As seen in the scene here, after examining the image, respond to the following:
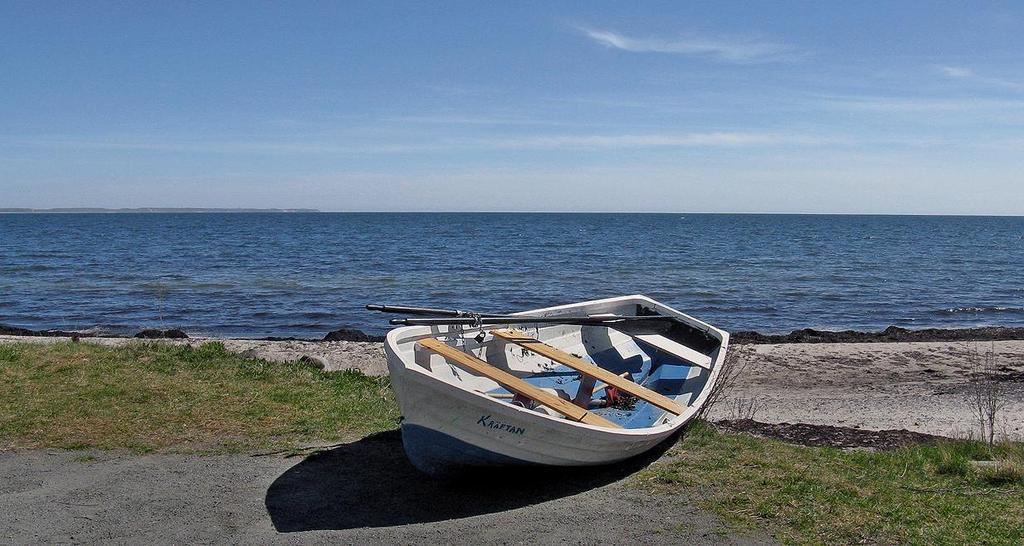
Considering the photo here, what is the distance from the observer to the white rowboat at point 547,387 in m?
7.16

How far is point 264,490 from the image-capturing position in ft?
24.6

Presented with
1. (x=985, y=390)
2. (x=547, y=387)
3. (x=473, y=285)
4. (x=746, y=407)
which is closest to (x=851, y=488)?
(x=547, y=387)

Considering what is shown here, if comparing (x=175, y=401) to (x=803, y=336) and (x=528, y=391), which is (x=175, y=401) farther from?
(x=803, y=336)

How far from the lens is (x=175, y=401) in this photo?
33.2ft

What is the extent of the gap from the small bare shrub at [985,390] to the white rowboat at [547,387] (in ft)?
11.3

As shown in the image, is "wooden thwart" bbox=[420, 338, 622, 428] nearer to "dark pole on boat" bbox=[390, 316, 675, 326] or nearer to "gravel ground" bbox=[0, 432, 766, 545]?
"gravel ground" bbox=[0, 432, 766, 545]

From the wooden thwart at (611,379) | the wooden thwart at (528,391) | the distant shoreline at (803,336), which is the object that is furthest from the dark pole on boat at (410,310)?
the distant shoreline at (803,336)

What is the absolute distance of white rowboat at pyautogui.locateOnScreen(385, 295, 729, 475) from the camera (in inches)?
282

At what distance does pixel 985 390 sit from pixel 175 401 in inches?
482

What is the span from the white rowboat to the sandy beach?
141cm

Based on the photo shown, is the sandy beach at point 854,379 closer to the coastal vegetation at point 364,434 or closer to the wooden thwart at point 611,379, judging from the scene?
the coastal vegetation at point 364,434

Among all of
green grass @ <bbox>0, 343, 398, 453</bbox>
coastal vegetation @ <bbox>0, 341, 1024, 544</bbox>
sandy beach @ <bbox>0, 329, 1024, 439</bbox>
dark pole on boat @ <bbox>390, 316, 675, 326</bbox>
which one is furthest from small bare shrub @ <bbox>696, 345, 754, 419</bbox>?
green grass @ <bbox>0, 343, 398, 453</bbox>

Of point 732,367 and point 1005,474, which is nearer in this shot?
point 1005,474

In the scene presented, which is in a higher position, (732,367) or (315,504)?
(732,367)
